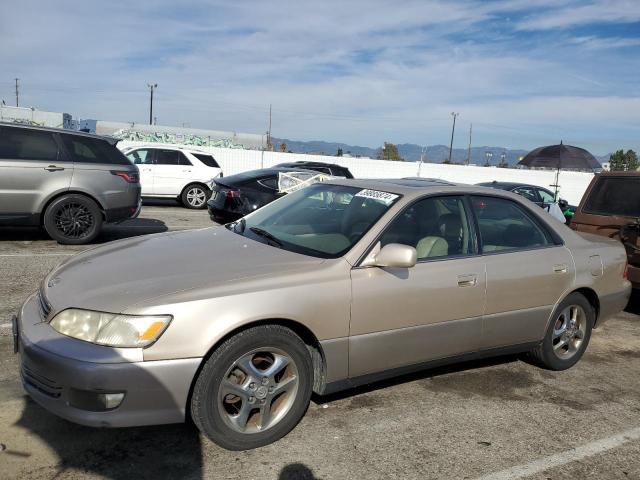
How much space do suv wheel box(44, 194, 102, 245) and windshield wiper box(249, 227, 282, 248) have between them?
5.29 meters

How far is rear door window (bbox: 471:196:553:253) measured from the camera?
4.21 m

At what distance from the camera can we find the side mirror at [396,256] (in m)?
3.38

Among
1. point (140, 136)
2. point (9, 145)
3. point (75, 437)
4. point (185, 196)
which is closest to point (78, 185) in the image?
point (9, 145)

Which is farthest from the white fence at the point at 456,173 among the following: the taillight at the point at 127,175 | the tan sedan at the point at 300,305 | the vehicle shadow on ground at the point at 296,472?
the vehicle shadow on ground at the point at 296,472

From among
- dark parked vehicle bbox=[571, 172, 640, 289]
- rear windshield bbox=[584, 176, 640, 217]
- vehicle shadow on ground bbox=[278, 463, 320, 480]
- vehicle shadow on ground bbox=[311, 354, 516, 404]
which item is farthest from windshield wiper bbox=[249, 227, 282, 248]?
rear windshield bbox=[584, 176, 640, 217]

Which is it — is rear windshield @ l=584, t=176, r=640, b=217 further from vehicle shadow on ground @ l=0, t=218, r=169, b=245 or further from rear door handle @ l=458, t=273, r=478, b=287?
vehicle shadow on ground @ l=0, t=218, r=169, b=245

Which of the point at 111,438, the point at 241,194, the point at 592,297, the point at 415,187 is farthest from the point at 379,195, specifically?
the point at 241,194

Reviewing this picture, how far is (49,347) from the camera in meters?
2.83

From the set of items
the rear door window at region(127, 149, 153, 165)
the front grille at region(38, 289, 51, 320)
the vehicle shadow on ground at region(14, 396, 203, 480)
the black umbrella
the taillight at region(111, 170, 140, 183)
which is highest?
the black umbrella

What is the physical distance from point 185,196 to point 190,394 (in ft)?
42.4

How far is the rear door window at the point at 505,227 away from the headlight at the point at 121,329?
2426 mm

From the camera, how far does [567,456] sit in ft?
10.9

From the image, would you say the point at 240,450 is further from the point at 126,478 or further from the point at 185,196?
the point at 185,196

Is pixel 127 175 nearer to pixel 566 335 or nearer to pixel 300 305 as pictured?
pixel 300 305
